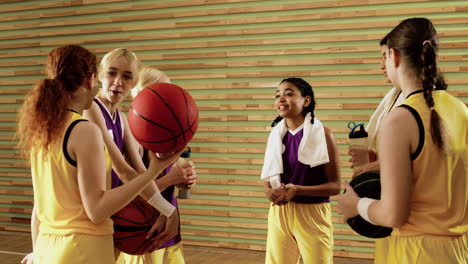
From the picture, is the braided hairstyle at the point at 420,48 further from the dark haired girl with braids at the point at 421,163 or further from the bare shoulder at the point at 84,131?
the bare shoulder at the point at 84,131

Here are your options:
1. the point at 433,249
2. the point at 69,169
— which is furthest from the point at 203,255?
the point at 433,249

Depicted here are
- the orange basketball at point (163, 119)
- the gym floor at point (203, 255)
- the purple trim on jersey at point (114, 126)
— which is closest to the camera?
the orange basketball at point (163, 119)

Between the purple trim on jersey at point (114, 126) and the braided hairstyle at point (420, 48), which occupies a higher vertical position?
the braided hairstyle at point (420, 48)

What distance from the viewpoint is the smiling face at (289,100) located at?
3555 mm

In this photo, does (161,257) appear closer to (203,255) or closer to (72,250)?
(72,250)

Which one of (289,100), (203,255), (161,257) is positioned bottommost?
(203,255)

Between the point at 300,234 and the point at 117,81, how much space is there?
1.63 metres

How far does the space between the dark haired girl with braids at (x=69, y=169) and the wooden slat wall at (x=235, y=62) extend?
14.1 feet

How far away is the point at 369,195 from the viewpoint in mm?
1896

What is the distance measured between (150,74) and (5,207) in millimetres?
5393

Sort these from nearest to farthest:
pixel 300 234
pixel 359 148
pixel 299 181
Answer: pixel 359 148, pixel 300 234, pixel 299 181

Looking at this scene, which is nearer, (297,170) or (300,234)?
(300,234)

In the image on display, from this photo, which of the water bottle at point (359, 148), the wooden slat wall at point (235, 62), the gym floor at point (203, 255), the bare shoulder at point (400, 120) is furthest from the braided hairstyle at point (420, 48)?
the gym floor at point (203, 255)

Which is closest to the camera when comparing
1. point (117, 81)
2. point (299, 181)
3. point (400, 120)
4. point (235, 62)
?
point (400, 120)
